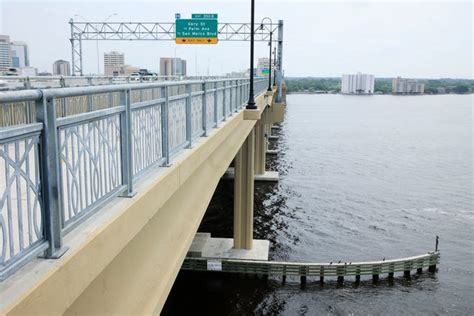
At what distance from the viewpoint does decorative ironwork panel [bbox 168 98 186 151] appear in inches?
275

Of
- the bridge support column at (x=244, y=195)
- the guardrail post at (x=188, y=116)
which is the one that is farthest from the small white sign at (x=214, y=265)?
the guardrail post at (x=188, y=116)

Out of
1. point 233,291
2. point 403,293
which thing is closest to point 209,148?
point 233,291

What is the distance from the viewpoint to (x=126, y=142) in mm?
4602

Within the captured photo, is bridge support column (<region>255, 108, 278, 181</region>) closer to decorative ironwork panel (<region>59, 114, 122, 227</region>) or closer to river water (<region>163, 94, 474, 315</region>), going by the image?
river water (<region>163, 94, 474, 315</region>)

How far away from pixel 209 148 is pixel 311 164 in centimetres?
4594

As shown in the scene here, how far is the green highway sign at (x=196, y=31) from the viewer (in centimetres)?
3159

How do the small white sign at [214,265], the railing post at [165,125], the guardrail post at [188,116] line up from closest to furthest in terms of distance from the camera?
the railing post at [165,125], the guardrail post at [188,116], the small white sign at [214,265]

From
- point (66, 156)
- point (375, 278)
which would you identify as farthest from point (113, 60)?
point (66, 156)

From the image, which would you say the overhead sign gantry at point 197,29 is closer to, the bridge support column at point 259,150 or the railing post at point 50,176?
the bridge support column at point 259,150

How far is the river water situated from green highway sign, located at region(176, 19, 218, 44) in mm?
11568

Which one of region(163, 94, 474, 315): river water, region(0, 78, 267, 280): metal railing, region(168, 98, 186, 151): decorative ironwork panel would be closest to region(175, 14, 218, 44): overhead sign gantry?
region(163, 94, 474, 315): river water

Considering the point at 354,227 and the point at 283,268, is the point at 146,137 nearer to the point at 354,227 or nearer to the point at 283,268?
the point at 283,268

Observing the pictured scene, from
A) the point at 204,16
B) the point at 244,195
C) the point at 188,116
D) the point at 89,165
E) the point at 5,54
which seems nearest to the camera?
the point at 89,165

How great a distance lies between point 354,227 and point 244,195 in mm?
11327
